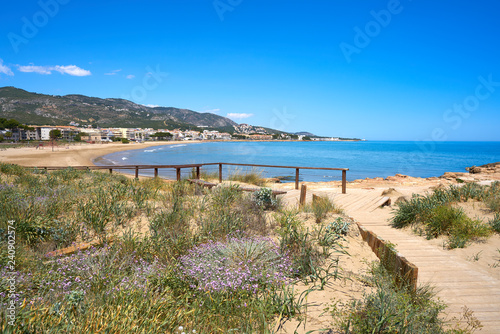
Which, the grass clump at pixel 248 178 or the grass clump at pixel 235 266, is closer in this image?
the grass clump at pixel 235 266

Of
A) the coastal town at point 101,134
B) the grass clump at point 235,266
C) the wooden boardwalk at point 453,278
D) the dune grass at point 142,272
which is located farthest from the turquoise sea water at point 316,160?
the coastal town at point 101,134

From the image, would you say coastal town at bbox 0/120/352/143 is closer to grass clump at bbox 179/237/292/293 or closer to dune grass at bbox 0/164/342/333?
dune grass at bbox 0/164/342/333

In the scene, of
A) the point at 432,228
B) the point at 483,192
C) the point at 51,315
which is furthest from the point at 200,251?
the point at 483,192

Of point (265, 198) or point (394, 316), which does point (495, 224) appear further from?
point (394, 316)

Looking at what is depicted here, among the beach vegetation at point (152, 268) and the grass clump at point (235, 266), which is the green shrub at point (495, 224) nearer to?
the beach vegetation at point (152, 268)

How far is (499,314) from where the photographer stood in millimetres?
2930

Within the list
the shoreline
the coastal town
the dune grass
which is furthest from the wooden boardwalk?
the coastal town

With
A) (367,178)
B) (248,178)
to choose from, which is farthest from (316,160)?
(248,178)

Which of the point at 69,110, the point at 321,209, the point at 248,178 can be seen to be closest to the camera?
the point at 321,209

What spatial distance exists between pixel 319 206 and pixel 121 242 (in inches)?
155

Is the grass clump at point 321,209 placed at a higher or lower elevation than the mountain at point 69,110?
lower

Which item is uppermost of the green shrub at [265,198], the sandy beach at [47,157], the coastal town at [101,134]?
the coastal town at [101,134]

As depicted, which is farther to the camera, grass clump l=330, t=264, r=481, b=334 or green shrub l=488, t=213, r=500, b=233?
green shrub l=488, t=213, r=500, b=233

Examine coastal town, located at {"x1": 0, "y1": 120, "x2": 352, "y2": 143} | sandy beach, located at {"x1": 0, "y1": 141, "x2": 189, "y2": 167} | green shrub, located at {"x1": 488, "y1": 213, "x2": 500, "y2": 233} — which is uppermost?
coastal town, located at {"x1": 0, "y1": 120, "x2": 352, "y2": 143}
